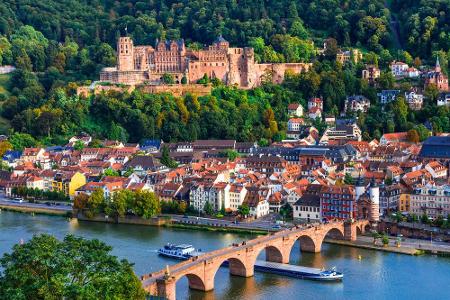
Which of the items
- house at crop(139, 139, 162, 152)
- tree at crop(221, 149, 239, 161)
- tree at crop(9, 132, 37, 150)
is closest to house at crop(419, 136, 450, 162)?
tree at crop(221, 149, 239, 161)

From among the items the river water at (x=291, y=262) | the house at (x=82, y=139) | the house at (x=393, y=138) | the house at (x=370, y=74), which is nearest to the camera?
the river water at (x=291, y=262)

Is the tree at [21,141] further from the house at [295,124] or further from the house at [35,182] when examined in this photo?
the house at [295,124]

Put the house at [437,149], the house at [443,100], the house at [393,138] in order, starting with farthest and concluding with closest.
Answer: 1. the house at [443,100]
2. the house at [393,138]
3. the house at [437,149]

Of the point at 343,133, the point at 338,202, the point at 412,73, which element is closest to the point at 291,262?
the point at 338,202

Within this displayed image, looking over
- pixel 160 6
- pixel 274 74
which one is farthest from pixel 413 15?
pixel 160 6

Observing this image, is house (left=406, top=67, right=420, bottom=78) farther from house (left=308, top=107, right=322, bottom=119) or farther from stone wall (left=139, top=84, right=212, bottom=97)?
stone wall (left=139, top=84, right=212, bottom=97)

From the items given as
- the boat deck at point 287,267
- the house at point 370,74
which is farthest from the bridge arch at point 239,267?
the house at point 370,74

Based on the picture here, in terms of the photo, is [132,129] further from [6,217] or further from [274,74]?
[6,217]

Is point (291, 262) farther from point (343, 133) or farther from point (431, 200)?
point (343, 133)
